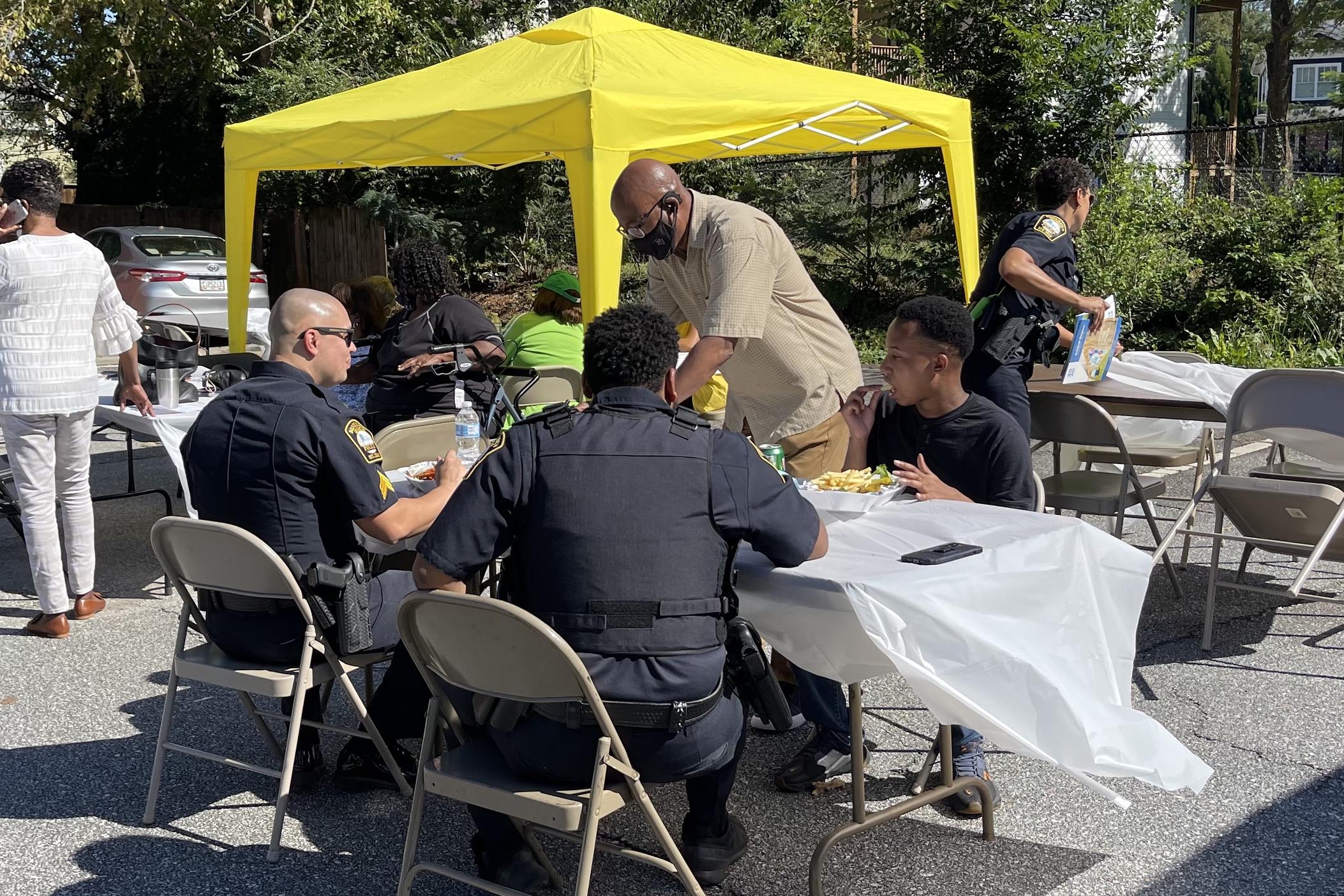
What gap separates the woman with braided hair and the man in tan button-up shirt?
174cm

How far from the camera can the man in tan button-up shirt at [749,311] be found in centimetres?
419

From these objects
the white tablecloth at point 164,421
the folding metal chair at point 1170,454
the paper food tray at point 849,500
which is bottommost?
the folding metal chair at point 1170,454

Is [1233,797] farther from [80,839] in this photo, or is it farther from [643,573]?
[80,839]

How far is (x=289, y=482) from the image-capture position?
351 cm

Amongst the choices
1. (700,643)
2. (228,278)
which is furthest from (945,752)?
(228,278)

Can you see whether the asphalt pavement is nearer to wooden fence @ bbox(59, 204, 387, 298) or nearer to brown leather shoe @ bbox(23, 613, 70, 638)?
brown leather shoe @ bbox(23, 613, 70, 638)

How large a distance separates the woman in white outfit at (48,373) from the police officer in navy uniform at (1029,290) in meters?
3.66

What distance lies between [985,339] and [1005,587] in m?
2.42

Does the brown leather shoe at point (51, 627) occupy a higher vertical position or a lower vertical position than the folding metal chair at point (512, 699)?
lower

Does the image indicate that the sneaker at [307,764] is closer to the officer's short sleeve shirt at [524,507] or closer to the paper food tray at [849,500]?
the officer's short sleeve shirt at [524,507]

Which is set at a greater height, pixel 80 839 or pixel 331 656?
pixel 331 656

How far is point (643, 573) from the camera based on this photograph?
2.65 metres

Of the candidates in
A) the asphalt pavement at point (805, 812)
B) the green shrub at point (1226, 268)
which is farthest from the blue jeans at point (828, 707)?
the green shrub at point (1226, 268)

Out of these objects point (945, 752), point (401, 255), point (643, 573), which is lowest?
point (945, 752)
